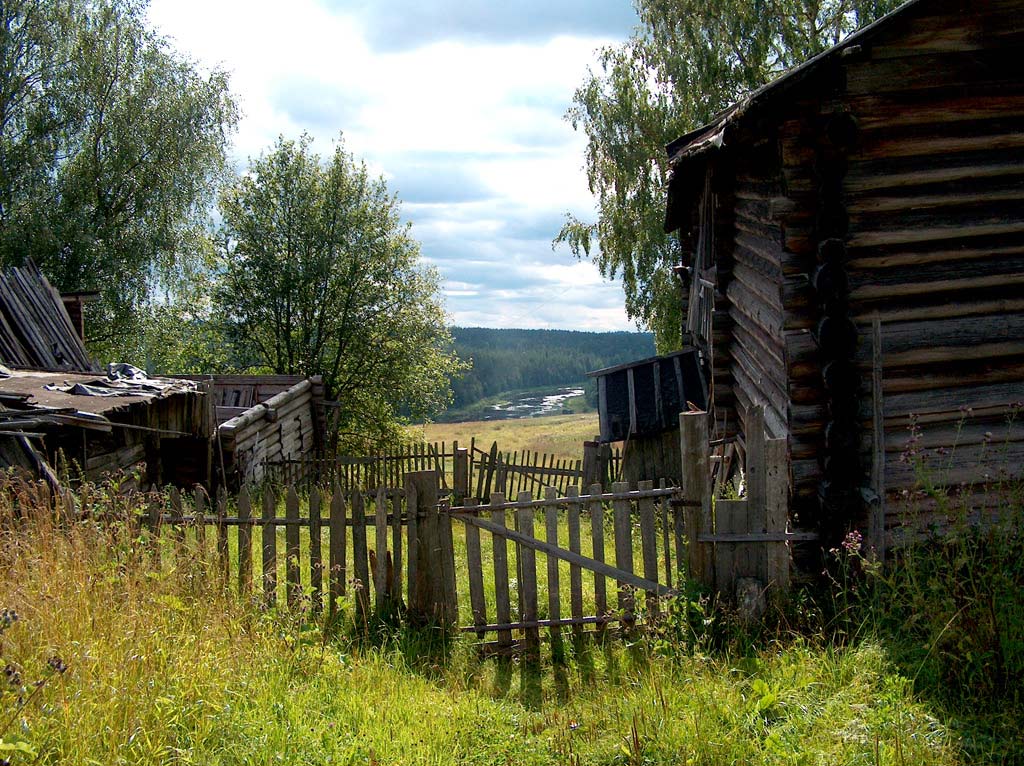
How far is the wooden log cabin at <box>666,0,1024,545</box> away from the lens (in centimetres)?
606

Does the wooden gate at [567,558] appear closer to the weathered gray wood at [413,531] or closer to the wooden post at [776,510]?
the weathered gray wood at [413,531]

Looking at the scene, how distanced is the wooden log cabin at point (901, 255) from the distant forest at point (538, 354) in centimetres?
12005

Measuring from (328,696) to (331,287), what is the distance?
23477 millimetres

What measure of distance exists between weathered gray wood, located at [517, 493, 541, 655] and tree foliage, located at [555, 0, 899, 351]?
17.1 meters

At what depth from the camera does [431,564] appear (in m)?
5.71

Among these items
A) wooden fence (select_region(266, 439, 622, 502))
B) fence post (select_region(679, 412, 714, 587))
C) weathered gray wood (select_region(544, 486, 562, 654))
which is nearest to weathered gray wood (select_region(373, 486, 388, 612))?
weathered gray wood (select_region(544, 486, 562, 654))

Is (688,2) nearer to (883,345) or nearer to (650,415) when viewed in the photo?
(650,415)

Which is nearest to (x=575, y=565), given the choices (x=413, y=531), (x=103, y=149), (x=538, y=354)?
(x=413, y=531)

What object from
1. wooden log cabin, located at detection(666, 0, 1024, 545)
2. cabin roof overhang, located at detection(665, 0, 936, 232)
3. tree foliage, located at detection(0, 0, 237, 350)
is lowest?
wooden log cabin, located at detection(666, 0, 1024, 545)

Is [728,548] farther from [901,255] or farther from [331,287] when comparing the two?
[331,287]

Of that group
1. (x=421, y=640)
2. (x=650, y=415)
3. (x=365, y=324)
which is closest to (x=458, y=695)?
(x=421, y=640)

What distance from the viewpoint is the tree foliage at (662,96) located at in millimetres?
20234

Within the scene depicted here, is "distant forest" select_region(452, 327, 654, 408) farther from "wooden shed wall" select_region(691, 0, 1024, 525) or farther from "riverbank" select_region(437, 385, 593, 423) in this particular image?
"wooden shed wall" select_region(691, 0, 1024, 525)

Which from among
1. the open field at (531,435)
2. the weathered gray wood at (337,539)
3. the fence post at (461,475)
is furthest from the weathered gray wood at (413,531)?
the open field at (531,435)
